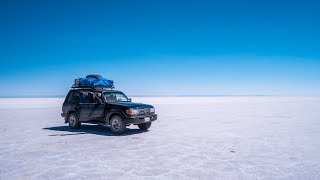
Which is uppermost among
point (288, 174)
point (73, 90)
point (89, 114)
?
point (73, 90)

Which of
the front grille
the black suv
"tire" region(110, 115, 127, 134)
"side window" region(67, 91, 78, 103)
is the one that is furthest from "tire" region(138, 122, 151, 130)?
"side window" region(67, 91, 78, 103)

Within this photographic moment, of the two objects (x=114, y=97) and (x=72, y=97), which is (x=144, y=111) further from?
(x=72, y=97)

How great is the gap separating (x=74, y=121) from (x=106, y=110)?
2225mm

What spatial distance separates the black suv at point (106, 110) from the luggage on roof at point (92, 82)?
201mm

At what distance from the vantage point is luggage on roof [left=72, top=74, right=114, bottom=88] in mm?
13234

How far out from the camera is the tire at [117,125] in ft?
38.8

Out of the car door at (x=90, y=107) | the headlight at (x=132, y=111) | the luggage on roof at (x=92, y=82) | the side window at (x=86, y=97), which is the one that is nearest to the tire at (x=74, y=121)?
the car door at (x=90, y=107)

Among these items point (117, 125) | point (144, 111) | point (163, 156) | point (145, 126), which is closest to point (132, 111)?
point (144, 111)

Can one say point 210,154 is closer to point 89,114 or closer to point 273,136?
point 273,136

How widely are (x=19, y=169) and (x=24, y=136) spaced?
540cm

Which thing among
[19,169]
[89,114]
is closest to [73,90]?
[89,114]

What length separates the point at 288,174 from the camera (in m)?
6.04

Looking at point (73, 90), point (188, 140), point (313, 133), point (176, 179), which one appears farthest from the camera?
point (73, 90)

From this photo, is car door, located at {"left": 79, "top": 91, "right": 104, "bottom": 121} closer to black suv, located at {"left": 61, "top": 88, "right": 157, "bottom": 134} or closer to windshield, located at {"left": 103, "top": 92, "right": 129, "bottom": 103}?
black suv, located at {"left": 61, "top": 88, "right": 157, "bottom": 134}
